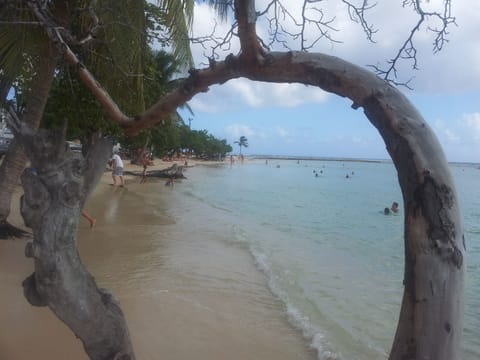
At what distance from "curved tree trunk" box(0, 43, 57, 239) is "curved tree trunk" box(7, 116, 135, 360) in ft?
16.6

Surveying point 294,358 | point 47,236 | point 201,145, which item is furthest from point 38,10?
point 201,145

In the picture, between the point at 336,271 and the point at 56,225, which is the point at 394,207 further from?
the point at 56,225

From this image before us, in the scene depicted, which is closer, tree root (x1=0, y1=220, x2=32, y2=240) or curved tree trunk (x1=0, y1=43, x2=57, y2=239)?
curved tree trunk (x1=0, y1=43, x2=57, y2=239)

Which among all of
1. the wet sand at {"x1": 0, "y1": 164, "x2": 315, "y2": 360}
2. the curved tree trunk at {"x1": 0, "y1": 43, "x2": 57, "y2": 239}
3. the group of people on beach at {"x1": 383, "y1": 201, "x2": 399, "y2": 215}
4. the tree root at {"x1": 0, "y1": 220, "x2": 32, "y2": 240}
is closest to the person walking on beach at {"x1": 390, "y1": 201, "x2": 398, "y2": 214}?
the group of people on beach at {"x1": 383, "y1": 201, "x2": 399, "y2": 215}

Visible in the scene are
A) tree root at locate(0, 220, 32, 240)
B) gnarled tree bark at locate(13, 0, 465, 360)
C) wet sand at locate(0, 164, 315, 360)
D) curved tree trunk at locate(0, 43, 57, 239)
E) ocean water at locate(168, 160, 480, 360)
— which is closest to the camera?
gnarled tree bark at locate(13, 0, 465, 360)

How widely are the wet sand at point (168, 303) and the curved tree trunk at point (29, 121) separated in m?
0.68

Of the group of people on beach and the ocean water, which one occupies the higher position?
the group of people on beach

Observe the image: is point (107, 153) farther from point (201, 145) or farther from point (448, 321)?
point (201, 145)

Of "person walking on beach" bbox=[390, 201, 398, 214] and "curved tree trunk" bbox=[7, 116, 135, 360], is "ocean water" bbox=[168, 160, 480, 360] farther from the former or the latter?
"curved tree trunk" bbox=[7, 116, 135, 360]

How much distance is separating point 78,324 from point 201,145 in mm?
88639

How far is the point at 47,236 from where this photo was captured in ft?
6.26

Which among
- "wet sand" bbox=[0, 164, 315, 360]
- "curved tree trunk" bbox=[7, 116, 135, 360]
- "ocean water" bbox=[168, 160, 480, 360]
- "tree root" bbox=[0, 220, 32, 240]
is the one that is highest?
"curved tree trunk" bbox=[7, 116, 135, 360]

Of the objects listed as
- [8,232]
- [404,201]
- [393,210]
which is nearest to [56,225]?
[404,201]

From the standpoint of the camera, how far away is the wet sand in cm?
371
